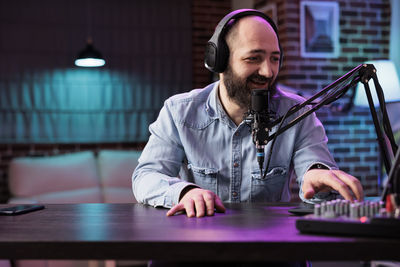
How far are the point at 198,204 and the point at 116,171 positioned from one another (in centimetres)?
321

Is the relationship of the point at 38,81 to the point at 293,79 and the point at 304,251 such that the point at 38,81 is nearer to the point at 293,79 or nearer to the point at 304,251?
the point at 293,79

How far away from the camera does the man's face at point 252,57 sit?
1667 mm

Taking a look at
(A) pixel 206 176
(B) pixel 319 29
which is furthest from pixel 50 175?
(A) pixel 206 176

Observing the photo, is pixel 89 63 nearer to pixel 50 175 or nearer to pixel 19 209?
pixel 50 175

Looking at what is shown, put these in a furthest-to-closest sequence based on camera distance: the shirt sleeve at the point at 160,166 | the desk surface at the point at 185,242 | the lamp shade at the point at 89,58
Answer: the lamp shade at the point at 89,58 → the shirt sleeve at the point at 160,166 → the desk surface at the point at 185,242

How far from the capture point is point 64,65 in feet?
15.4

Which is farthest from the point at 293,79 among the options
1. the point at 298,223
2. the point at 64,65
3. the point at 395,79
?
the point at 298,223

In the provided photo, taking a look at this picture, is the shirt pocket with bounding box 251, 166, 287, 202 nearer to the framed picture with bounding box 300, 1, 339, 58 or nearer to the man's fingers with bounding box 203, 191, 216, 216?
the man's fingers with bounding box 203, 191, 216, 216

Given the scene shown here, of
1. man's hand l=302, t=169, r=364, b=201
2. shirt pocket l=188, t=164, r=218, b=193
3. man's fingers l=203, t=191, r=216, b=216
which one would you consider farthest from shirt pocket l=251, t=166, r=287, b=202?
man's fingers l=203, t=191, r=216, b=216

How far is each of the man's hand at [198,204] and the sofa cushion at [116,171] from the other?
3014mm

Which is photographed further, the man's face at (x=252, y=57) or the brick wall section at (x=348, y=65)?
the brick wall section at (x=348, y=65)

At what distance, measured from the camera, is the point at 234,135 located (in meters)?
1.76

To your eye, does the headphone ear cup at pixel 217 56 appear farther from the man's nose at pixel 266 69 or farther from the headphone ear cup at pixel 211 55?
the man's nose at pixel 266 69

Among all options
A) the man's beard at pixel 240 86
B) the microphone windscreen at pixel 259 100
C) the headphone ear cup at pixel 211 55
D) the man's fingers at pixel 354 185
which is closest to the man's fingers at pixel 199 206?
the microphone windscreen at pixel 259 100
